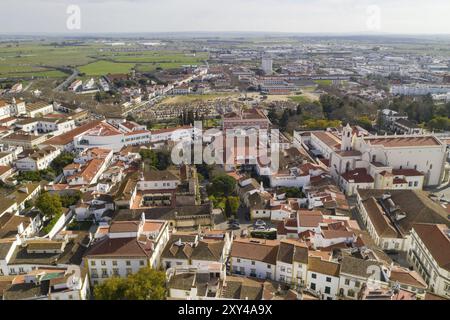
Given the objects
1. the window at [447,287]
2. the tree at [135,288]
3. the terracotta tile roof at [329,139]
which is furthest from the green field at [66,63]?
the window at [447,287]

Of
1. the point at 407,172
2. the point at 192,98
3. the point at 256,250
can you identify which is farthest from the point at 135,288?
the point at 192,98

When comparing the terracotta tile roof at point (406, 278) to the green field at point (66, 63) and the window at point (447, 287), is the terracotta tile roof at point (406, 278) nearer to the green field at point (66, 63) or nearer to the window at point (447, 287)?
the window at point (447, 287)

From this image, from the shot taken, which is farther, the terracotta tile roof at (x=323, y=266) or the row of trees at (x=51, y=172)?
the row of trees at (x=51, y=172)

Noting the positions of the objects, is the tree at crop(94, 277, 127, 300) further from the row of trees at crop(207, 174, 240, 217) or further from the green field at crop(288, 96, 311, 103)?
the green field at crop(288, 96, 311, 103)

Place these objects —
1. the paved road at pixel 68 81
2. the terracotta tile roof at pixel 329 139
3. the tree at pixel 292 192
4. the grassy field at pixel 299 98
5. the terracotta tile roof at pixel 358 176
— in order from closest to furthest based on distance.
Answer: the tree at pixel 292 192 < the terracotta tile roof at pixel 358 176 < the terracotta tile roof at pixel 329 139 < the grassy field at pixel 299 98 < the paved road at pixel 68 81

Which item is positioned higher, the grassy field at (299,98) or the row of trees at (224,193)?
the grassy field at (299,98)

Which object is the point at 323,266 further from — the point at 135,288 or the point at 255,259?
the point at 135,288
